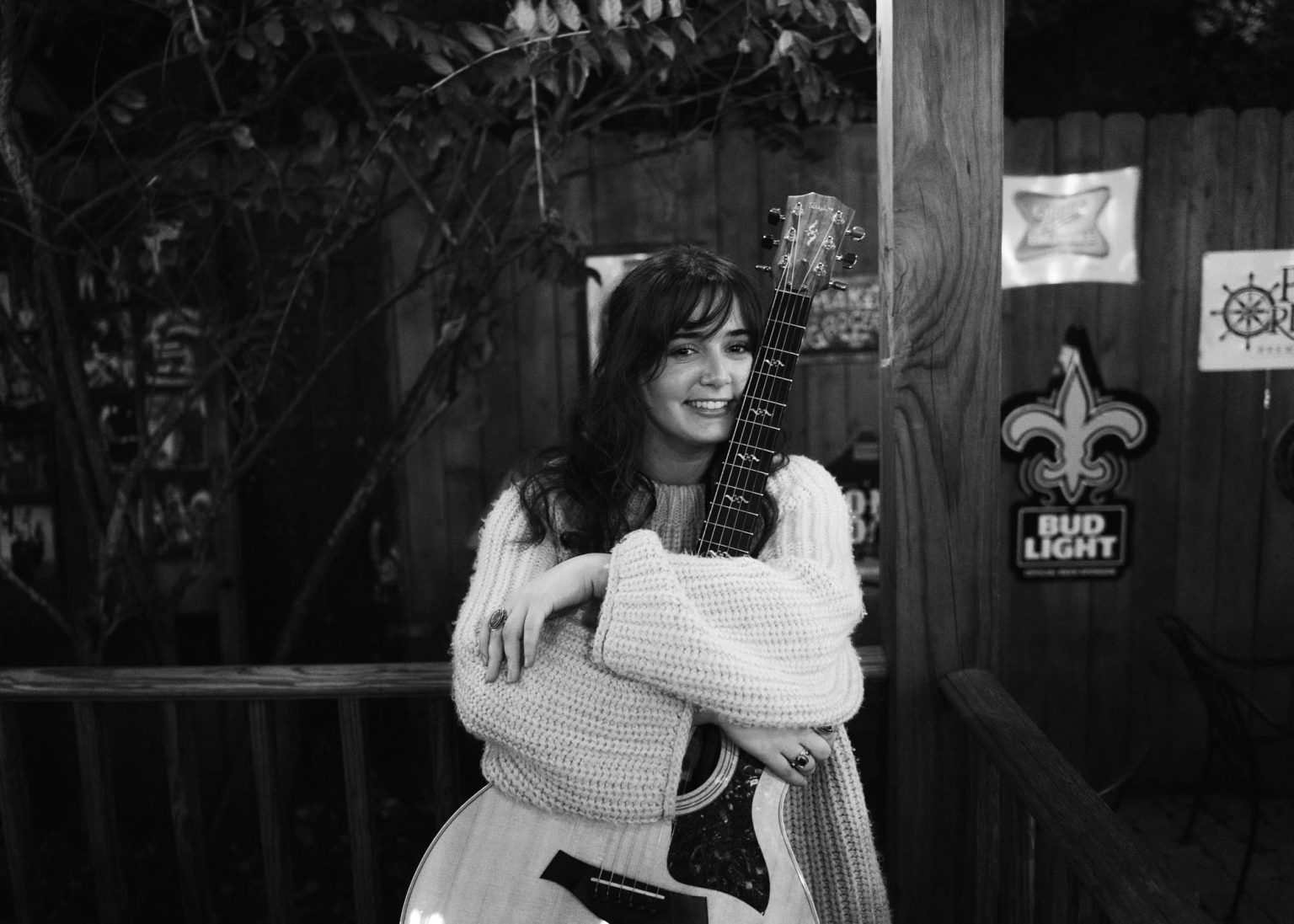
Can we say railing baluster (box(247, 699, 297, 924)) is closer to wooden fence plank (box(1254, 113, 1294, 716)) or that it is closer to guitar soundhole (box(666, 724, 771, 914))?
guitar soundhole (box(666, 724, 771, 914))

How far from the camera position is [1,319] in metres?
2.83

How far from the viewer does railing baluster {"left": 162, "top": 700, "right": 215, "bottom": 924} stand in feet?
7.22

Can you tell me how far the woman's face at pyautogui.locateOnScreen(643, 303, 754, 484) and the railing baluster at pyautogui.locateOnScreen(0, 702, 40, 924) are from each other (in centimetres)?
167

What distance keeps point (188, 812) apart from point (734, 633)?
1521mm

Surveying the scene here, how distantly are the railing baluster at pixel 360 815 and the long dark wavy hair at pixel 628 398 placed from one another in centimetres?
74

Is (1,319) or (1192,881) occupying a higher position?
(1,319)

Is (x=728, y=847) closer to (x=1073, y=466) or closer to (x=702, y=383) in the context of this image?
(x=702, y=383)

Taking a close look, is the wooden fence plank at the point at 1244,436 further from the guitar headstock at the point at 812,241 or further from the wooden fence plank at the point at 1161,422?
the guitar headstock at the point at 812,241

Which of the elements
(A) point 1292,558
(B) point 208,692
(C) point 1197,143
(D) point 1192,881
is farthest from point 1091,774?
(B) point 208,692

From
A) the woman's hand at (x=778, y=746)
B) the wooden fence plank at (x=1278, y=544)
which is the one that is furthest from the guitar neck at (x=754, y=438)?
the wooden fence plank at (x=1278, y=544)

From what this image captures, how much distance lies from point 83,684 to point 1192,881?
3.58 meters

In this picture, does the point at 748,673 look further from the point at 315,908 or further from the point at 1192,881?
the point at 1192,881

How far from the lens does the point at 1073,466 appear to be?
3.78 metres

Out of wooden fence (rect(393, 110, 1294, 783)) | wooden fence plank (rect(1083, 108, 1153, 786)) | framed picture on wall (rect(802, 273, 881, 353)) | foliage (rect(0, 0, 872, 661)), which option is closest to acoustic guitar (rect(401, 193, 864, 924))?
foliage (rect(0, 0, 872, 661))
